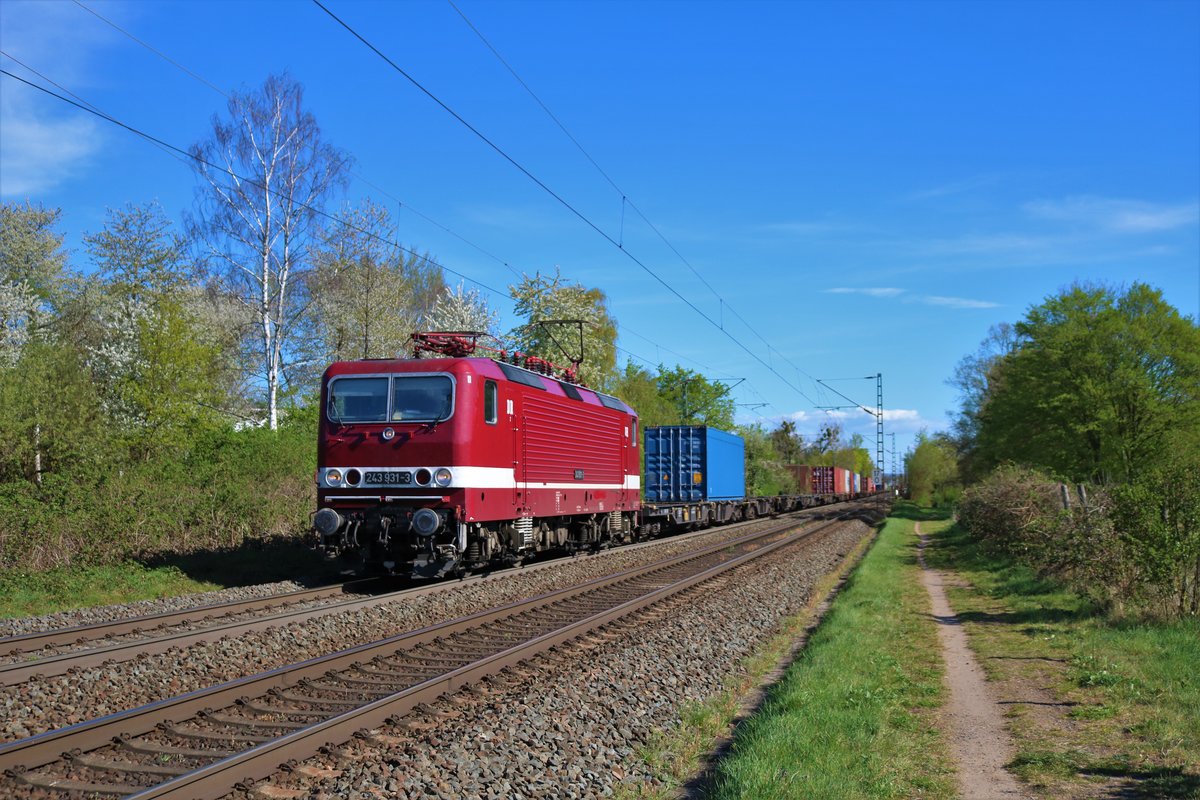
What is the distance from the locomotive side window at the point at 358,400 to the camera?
14305mm

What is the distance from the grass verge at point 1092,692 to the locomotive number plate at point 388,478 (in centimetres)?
805

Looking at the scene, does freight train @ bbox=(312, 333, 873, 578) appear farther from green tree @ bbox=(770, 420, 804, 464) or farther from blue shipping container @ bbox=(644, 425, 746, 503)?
green tree @ bbox=(770, 420, 804, 464)

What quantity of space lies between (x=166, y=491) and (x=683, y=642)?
37.3ft

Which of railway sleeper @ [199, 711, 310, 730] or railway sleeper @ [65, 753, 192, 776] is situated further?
railway sleeper @ [199, 711, 310, 730]

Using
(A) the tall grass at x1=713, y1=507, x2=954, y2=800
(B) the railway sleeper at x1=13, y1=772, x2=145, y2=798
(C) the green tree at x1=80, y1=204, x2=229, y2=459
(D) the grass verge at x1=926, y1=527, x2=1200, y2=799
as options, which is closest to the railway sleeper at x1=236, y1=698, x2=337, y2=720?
(B) the railway sleeper at x1=13, y1=772, x2=145, y2=798

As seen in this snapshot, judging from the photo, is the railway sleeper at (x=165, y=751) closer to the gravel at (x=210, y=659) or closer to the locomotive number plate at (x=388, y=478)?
the gravel at (x=210, y=659)

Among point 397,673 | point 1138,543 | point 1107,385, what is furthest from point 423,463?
point 1107,385

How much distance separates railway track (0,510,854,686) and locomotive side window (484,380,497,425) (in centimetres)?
288

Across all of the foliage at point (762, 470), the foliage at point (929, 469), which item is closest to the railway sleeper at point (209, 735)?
the foliage at point (762, 470)

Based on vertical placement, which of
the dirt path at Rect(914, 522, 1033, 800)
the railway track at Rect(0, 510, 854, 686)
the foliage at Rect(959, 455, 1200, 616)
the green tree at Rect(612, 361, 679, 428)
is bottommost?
the dirt path at Rect(914, 522, 1033, 800)

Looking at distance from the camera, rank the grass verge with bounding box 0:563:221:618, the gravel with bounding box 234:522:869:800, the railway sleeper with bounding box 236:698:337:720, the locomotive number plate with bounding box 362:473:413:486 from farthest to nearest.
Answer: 1. the locomotive number plate with bounding box 362:473:413:486
2. the grass verge with bounding box 0:563:221:618
3. the railway sleeper with bounding box 236:698:337:720
4. the gravel with bounding box 234:522:869:800

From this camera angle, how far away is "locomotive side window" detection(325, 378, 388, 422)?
14305 mm

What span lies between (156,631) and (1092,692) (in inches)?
370

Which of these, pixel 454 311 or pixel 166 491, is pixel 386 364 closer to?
pixel 166 491
